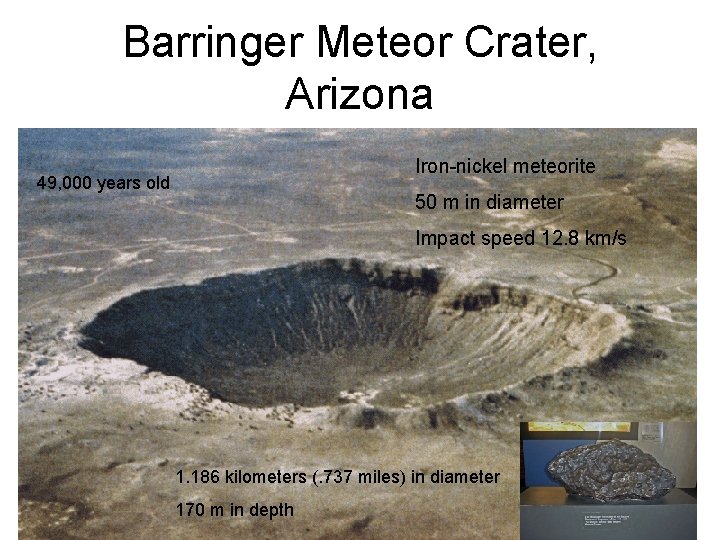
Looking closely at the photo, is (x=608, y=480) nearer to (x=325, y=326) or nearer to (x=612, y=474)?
(x=612, y=474)

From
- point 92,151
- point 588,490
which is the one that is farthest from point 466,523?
point 92,151

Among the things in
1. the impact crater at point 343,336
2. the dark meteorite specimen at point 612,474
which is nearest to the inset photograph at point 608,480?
the dark meteorite specimen at point 612,474

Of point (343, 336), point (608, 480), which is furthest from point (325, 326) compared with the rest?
point (608, 480)

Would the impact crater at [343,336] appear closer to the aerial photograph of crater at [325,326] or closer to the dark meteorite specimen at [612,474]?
the aerial photograph of crater at [325,326]

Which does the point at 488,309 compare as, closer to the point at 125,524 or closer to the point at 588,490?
the point at 588,490

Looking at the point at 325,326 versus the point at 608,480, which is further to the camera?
the point at 325,326

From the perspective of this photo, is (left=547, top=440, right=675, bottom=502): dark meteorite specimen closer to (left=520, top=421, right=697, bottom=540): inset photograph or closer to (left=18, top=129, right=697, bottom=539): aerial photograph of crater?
(left=520, top=421, right=697, bottom=540): inset photograph
